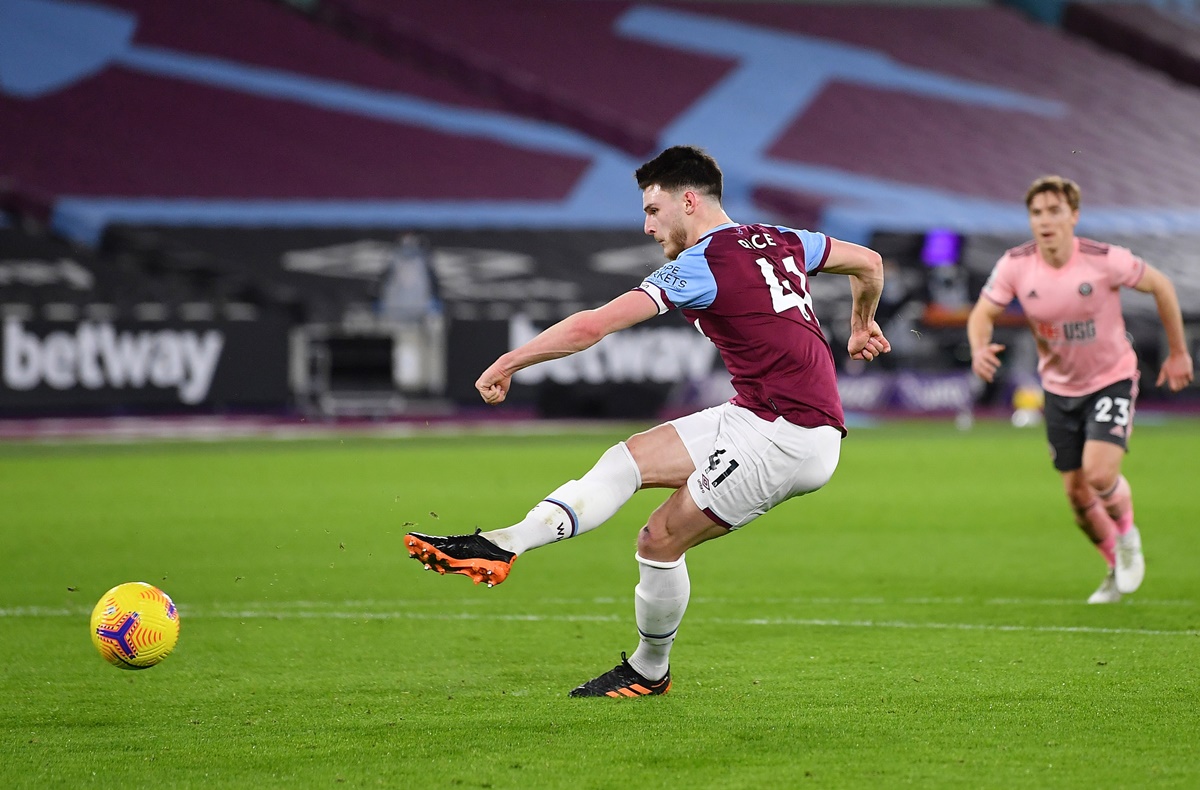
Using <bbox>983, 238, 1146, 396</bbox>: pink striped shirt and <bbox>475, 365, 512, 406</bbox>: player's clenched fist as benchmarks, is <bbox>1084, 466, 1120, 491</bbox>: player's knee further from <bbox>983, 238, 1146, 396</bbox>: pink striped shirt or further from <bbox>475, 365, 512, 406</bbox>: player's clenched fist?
<bbox>475, 365, 512, 406</bbox>: player's clenched fist

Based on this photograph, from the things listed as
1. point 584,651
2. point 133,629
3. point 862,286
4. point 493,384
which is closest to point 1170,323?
point 862,286

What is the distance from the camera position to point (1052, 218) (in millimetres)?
8812

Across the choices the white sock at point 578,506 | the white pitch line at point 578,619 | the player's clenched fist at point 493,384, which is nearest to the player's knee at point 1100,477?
the white pitch line at point 578,619

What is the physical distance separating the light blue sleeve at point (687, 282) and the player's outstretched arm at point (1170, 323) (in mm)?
3878

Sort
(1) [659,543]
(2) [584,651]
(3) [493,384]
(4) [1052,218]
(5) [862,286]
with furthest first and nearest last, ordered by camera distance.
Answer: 1. (4) [1052,218]
2. (2) [584,651]
3. (5) [862,286]
4. (1) [659,543]
5. (3) [493,384]

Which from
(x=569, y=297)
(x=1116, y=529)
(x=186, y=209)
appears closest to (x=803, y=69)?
(x=569, y=297)

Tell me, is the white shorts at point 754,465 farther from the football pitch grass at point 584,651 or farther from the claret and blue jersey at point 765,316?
the football pitch grass at point 584,651

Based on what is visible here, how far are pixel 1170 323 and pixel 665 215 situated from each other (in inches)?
159

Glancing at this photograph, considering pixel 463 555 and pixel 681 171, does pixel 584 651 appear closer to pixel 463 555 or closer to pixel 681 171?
pixel 463 555

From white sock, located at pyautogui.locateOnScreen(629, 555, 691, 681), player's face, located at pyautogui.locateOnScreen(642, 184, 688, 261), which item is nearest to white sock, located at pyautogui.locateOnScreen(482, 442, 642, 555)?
white sock, located at pyautogui.locateOnScreen(629, 555, 691, 681)

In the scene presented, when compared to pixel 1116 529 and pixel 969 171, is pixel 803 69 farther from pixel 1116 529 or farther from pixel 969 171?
pixel 1116 529

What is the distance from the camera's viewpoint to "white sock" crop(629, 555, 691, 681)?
20.1 feet

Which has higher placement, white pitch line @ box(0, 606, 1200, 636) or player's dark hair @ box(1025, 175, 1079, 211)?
player's dark hair @ box(1025, 175, 1079, 211)

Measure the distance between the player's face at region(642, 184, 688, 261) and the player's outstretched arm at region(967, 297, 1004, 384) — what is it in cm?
298
